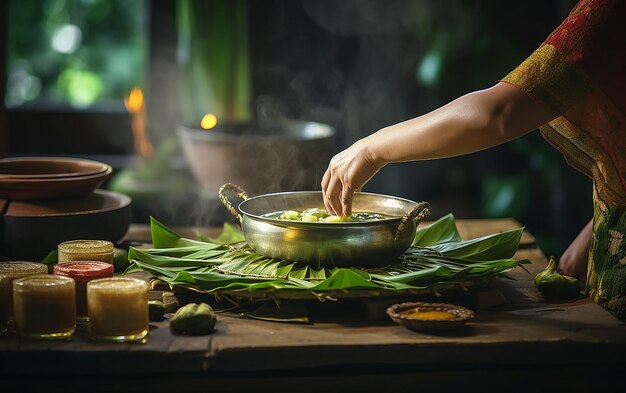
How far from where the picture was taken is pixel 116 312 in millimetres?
1945

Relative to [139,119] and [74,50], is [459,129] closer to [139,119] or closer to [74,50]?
[139,119]

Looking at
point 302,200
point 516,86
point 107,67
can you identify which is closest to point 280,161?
point 302,200

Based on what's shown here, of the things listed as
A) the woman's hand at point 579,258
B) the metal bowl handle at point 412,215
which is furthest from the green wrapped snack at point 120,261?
the woman's hand at point 579,258

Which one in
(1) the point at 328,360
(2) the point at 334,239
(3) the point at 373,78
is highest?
(3) the point at 373,78

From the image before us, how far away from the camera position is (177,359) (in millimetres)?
1890

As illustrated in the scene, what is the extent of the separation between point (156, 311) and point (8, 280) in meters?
0.39

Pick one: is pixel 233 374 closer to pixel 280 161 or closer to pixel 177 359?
pixel 177 359

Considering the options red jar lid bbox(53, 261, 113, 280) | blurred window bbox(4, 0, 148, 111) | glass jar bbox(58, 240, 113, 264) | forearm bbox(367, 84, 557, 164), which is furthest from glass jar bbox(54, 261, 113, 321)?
blurred window bbox(4, 0, 148, 111)

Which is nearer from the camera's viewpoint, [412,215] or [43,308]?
[43,308]

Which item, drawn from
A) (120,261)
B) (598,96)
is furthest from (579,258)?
(120,261)

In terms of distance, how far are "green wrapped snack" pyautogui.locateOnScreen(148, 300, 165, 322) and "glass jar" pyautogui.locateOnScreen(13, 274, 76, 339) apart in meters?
0.22

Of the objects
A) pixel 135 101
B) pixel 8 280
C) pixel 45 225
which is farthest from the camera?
pixel 135 101

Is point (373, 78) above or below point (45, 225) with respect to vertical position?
above

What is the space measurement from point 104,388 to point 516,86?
1.32 m
